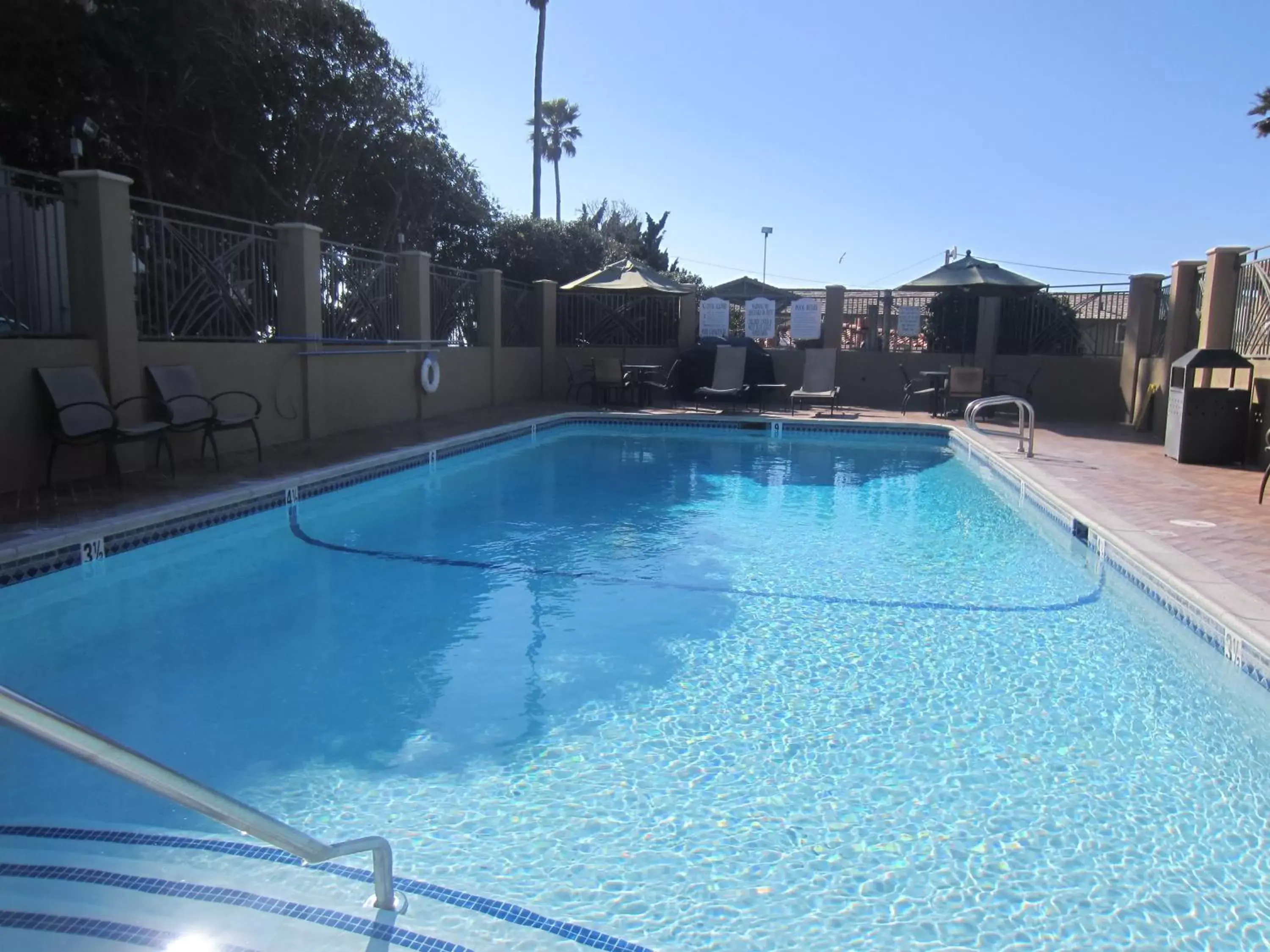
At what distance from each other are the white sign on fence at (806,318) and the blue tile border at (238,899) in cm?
1490

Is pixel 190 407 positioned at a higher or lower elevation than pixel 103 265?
lower

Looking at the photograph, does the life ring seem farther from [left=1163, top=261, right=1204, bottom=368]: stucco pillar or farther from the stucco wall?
[left=1163, top=261, right=1204, bottom=368]: stucco pillar

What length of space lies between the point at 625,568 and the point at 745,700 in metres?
2.20

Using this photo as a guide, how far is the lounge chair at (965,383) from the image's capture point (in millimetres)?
13648

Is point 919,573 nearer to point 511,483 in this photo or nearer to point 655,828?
point 655,828

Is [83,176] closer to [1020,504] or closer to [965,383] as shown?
[1020,504]

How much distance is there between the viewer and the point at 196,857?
2.57m

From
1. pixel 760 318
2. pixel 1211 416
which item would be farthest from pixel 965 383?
pixel 1211 416

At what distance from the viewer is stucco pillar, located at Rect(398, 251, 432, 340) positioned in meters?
12.0

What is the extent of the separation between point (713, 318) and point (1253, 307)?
8810mm

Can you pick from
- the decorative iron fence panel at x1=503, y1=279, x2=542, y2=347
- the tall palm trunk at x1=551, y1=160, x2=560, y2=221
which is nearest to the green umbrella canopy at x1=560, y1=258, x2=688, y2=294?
the decorative iron fence panel at x1=503, y1=279, x2=542, y2=347

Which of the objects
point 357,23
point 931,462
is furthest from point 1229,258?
point 357,23

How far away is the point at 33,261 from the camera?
6.79 m

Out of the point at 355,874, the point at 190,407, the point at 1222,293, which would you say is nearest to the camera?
the point at 355,874
